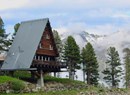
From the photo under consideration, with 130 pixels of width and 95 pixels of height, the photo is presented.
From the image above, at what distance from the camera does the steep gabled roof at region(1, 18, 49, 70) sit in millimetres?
70375

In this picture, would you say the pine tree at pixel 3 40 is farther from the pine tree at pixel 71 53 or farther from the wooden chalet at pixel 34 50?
the pine tree at pixel 71 53

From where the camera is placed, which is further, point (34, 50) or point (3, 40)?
point (3, 40)

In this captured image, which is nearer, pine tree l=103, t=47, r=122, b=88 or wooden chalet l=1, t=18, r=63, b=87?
wooden chalet l=1, t=18, r=63, b=87

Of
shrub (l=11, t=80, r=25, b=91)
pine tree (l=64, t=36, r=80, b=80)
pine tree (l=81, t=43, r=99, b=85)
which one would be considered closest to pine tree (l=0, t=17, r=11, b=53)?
pine tree (l=64, t=36, r=80, b=80)

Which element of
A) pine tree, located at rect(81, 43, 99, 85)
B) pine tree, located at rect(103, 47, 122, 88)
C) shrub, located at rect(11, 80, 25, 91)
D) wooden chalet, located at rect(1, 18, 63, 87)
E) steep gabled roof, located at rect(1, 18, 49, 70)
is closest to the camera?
shrub, located at rect(11, 80, 25, 91)

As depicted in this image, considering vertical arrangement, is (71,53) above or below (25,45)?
above

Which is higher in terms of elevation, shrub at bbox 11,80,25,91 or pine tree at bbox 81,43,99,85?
pine tree at bbox 81,43,99,85

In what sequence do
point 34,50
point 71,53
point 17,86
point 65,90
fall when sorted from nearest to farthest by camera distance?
point 17,86, point 65,90, point 34,50, point 71,53

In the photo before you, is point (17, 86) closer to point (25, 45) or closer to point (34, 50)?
point (34, 50)

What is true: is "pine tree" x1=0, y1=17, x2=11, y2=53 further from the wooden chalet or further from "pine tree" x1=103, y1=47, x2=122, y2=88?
"pine tree" x1=103, y1=47, x2=122, y2=88

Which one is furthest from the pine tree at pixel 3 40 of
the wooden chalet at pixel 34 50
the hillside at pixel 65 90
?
the hillside at pixel 65 90

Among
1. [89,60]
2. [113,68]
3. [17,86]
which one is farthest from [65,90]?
[113,68]

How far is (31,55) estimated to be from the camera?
230ft

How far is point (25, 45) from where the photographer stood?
239ft
